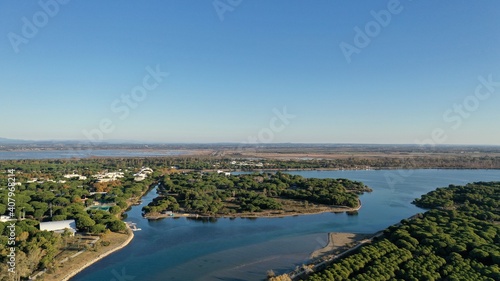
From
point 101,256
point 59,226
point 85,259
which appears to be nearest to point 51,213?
point 59,226

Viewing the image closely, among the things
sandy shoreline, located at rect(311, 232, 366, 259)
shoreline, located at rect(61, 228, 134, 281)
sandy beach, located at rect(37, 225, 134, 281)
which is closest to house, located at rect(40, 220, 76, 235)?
sandy beach, located at rect(37, 225, 134, 281)

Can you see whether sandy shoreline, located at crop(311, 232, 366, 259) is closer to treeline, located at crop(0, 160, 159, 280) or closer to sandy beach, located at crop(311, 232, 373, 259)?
sandy beach, located at crop(311, 232, 373, 259)

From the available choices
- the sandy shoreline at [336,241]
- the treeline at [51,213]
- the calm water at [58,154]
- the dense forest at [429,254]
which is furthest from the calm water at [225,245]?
the calm water at [58,154]

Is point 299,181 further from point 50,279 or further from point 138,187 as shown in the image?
point 50,279

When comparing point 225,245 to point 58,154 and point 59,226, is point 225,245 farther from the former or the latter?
point 58,154

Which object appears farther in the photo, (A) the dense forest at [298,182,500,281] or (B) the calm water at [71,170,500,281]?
(B) the calm water at [71,170,500,281]
